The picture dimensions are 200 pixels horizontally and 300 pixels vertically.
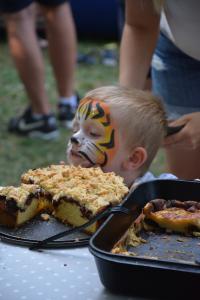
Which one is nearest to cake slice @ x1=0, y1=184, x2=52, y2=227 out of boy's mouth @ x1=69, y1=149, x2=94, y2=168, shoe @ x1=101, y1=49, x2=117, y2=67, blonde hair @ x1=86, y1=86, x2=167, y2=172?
boy's mouth @ x1=69, y1=149, x2=94, y2=168

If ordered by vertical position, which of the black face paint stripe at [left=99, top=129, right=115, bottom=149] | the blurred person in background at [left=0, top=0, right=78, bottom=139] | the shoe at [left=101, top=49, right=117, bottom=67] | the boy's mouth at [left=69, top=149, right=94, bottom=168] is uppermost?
the black face paint stripe at [left=99, top=129, right=115, bottom=149]

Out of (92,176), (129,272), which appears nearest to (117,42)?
(92,176)

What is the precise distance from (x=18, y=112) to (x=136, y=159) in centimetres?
299

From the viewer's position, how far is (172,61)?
2162mm

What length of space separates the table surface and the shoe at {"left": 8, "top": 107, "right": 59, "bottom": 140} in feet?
9.38

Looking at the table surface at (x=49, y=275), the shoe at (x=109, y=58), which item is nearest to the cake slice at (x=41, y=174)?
the table surface at (x=49, y=275)

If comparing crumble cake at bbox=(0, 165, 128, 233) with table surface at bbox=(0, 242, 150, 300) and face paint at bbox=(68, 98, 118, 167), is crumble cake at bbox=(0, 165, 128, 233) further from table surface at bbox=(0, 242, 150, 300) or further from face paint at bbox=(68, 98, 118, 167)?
face paint at bbox=(68, 98, 118, 167)

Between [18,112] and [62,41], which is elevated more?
[62,41]

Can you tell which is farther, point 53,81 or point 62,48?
point 53,81

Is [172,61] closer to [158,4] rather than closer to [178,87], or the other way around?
[178,87]

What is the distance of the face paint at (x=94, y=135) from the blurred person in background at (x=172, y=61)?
181 mm

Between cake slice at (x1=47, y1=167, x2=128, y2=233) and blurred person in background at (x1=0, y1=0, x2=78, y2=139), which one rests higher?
cake slice at (x1=47, y1=167, x2=128, y2=233)

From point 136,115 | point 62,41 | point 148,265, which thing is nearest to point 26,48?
point 62,41

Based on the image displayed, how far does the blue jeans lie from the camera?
213cm
